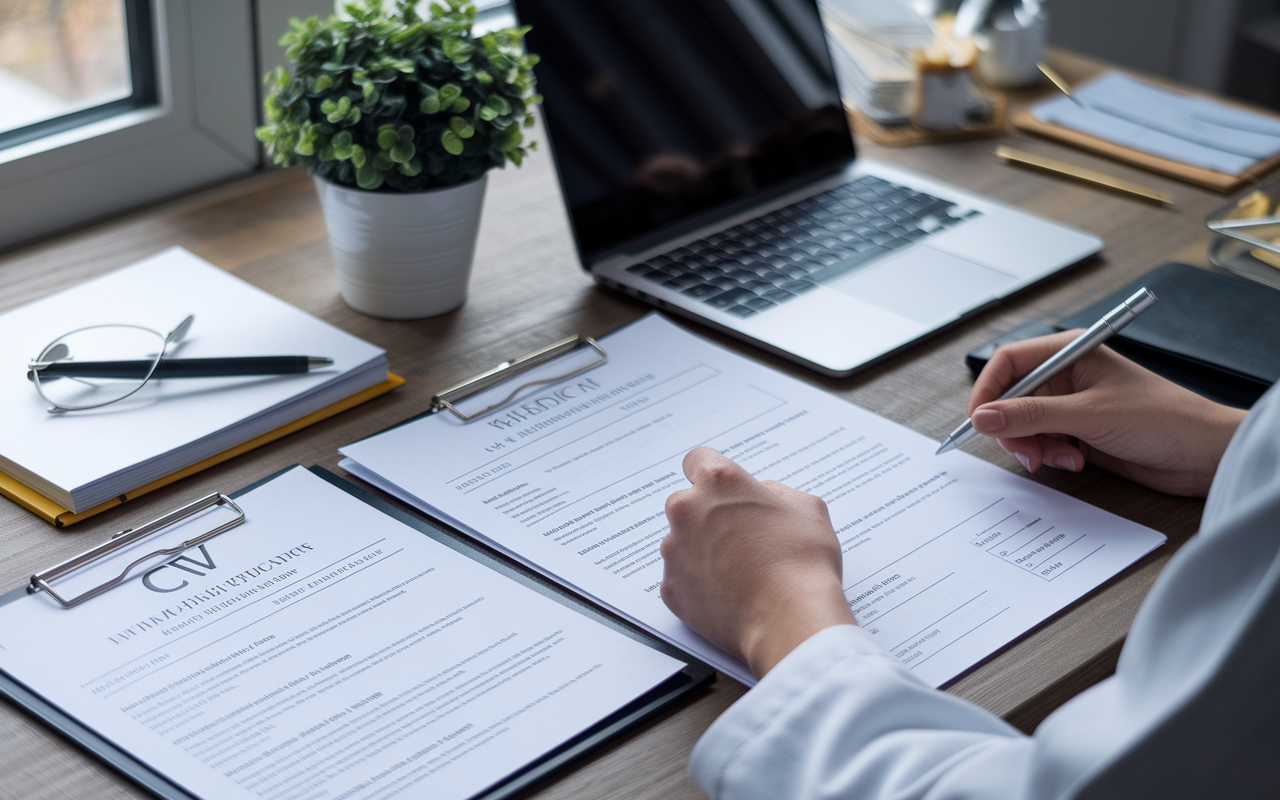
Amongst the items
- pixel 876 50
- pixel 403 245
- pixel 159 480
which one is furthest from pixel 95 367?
pixel 876 50

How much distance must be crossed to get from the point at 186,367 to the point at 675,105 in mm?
548

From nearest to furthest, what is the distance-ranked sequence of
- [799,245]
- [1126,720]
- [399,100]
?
[1126,720] → [399,100] → [799,245]

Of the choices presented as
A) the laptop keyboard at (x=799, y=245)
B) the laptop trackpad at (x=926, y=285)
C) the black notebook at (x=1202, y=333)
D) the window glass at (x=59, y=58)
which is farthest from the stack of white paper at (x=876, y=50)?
the window glass at (x=59, y=58)

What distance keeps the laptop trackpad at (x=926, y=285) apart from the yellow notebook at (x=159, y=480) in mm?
451

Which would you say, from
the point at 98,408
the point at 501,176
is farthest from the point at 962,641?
the point at 501,176

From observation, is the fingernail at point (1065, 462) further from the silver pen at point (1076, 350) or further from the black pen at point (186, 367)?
the black pen at point (186, 367)

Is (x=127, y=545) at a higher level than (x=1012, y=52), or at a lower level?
lower

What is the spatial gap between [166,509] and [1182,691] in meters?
0.63

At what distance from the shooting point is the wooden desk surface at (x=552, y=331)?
0.62 metres

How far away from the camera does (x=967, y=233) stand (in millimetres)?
1176

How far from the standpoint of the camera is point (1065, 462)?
85cm

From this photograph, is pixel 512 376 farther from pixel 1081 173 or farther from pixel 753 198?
pixel 1081 173

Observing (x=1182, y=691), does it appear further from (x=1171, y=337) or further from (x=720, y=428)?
(x=1171, y=337)

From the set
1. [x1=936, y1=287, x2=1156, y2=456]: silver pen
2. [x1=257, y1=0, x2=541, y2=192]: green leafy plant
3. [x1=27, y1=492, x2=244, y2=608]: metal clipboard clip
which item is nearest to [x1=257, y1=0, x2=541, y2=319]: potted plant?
[x1=257, y1=0, x2=541, y2=192]: green leafy plant
